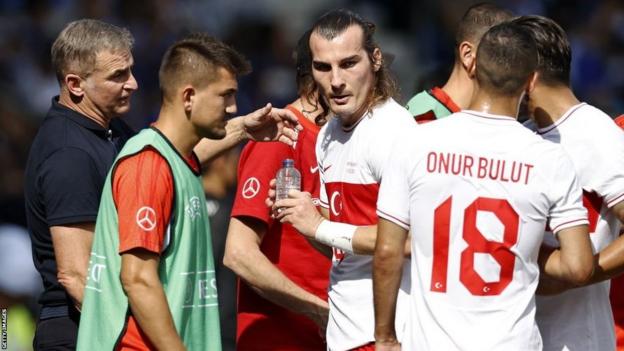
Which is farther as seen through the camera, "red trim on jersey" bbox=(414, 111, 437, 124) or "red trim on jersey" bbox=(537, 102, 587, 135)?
"red trim on jersey" bbox=(414, 111, 437, 124)

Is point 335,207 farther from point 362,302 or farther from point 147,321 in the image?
point 147,321

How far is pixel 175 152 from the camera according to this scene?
5199mm

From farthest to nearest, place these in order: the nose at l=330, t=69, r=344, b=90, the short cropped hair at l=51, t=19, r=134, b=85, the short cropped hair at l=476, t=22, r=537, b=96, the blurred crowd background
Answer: the blurred crowd background
the short cropped hair at l=51, t=19, r=134, b=85
the nose at l=330, t=69, r=344, b=90
the short cropped hair at l=476, t=22, r=537, b=96

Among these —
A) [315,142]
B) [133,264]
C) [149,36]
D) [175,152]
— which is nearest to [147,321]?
[133,264]

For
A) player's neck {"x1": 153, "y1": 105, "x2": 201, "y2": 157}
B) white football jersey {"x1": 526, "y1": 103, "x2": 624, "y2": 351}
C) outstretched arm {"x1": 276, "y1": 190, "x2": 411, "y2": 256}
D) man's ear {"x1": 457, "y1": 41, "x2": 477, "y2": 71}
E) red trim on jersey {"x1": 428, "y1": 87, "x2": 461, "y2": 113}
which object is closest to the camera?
white football jersey {"x1": 526, "y1": 103, "x2": 624, "y2": 351}

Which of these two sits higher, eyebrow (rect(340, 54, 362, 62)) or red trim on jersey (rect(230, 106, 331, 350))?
eyebrow (rect(340, 54, 362, 62))

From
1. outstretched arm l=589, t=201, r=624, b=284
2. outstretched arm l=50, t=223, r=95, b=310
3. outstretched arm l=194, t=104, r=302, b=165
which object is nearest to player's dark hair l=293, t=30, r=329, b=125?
outstretched arm l=194, t=104, r=302, b=165

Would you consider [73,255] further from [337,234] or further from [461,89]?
[461,89]

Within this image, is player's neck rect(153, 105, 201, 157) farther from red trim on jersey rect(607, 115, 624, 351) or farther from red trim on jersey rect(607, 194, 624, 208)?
red trim on jersey rect(607, 115, 624, 351)

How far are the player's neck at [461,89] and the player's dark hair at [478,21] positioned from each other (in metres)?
0.18

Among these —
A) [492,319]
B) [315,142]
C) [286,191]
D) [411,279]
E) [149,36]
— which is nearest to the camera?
[492,319]

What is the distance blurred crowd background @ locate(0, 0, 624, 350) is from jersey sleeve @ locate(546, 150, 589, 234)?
6.31 metres

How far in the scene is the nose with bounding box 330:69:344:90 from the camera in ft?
17.7

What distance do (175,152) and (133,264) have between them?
558 mm
